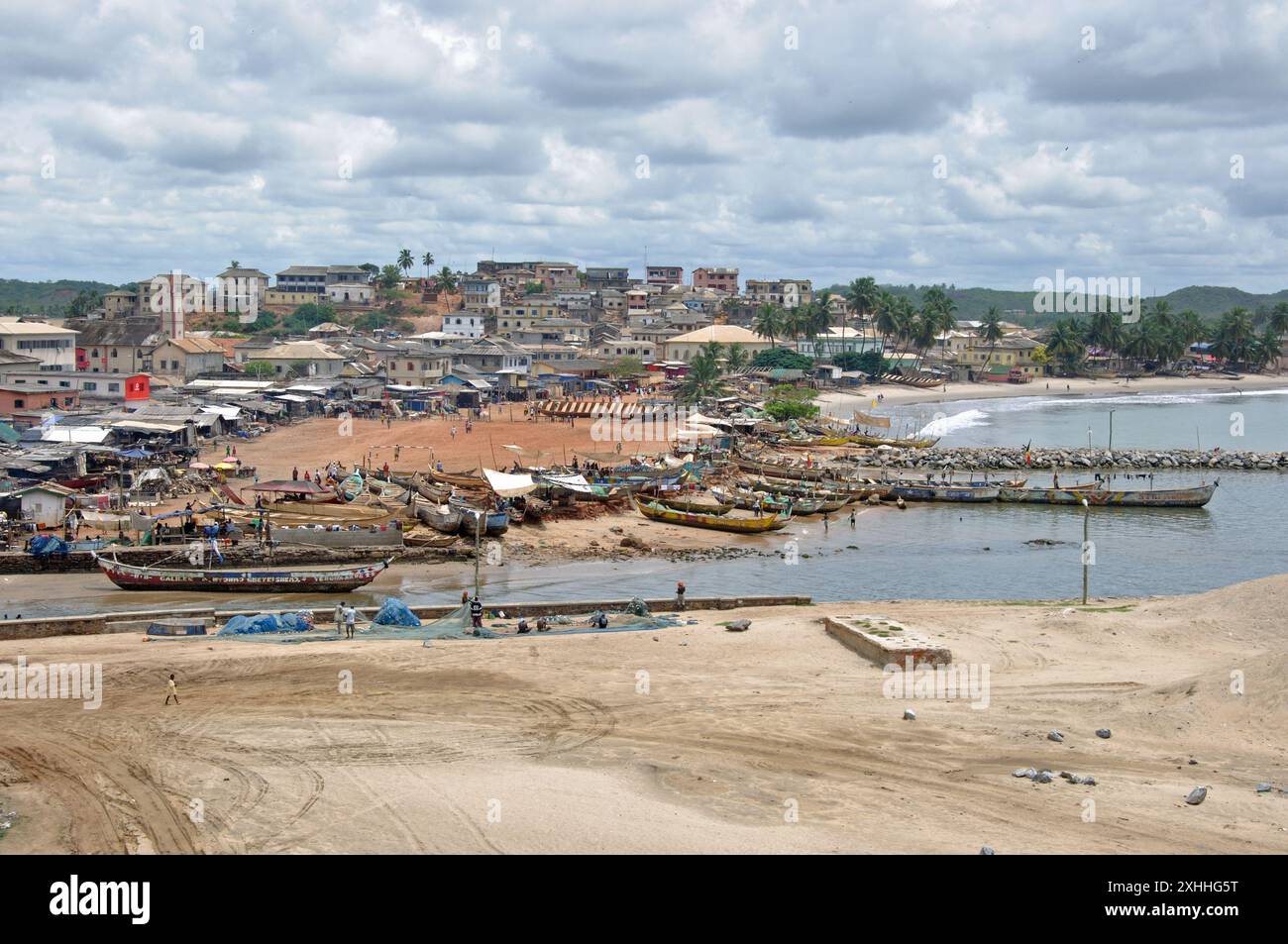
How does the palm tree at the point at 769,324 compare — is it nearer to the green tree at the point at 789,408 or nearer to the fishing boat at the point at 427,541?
the green tree at the point at 789,408

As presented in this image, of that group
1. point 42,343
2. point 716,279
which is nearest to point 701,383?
point 42,343

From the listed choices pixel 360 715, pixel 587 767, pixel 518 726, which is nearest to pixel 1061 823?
pixel 587 767

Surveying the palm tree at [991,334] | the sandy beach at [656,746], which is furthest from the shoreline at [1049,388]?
the sandy beach at [656,746]

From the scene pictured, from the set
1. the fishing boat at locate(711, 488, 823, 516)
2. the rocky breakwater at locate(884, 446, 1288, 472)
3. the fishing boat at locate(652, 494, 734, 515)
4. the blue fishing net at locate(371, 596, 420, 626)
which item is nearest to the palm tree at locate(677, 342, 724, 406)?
the rocky breakwater at locate(884, 446, 1288, 472)

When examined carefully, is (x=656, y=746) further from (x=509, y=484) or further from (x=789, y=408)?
(x=789, y=408)
